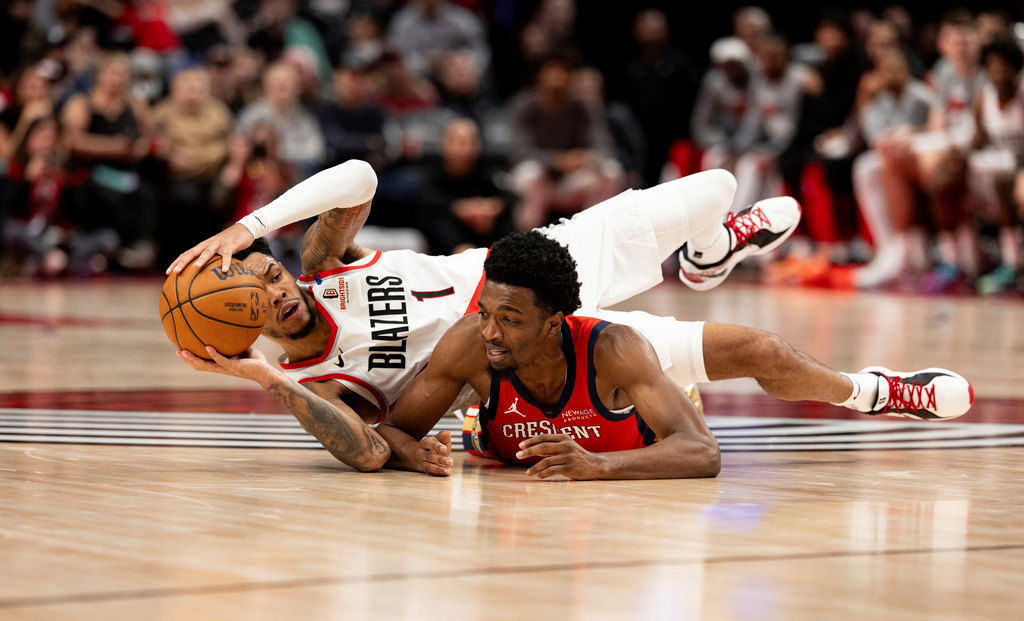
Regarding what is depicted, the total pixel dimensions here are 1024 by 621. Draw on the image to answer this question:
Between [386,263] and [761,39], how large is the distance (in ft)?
40.2

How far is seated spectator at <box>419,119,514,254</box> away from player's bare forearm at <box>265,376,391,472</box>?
10272 mm

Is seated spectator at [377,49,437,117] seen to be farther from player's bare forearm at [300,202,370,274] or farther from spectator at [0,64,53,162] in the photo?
player's bare forearm at [300,202,370,274]

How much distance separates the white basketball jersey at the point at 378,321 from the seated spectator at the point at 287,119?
33.5 feet

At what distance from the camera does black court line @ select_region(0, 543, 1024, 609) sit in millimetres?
3002

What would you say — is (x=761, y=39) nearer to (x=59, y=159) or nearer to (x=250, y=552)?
(x=59, y=159)

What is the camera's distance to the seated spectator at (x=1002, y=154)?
13617mm

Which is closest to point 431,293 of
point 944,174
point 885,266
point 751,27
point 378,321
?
point 378,321

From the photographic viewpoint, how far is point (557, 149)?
1689 centimetres

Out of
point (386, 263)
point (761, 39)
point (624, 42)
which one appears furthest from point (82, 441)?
point (624, 42)

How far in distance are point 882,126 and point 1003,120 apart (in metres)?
1.95

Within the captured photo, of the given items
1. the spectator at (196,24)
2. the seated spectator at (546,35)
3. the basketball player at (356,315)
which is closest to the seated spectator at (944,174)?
the seated spectator at (546,35)

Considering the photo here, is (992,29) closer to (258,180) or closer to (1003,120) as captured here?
(1003,120)

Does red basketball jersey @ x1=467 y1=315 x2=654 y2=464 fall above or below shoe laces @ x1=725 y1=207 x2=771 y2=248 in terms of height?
below

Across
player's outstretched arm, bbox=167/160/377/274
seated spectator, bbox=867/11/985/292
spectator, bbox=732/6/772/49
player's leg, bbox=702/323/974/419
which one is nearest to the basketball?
player's outstretched arm, bbox=167/160/377/274
